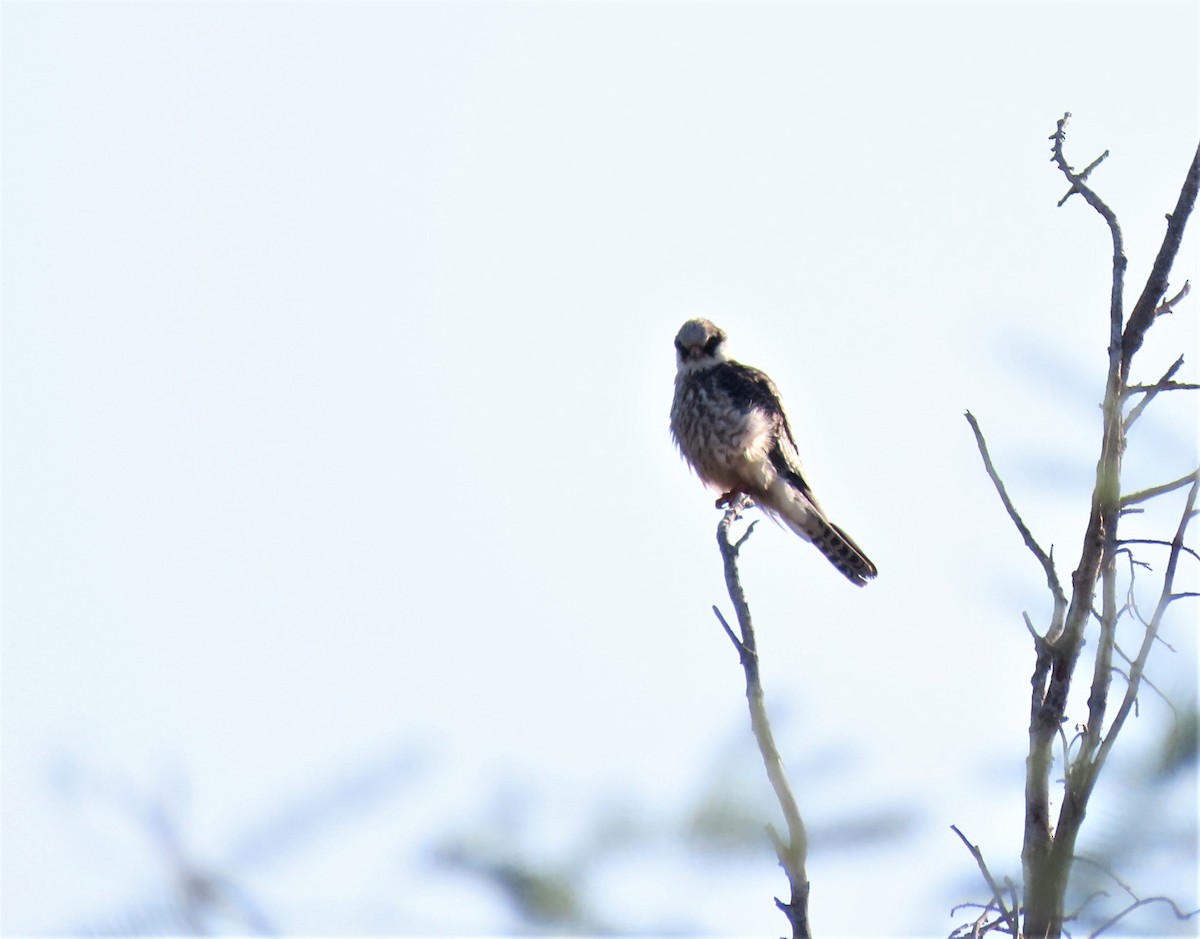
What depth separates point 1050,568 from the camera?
13.0 feet

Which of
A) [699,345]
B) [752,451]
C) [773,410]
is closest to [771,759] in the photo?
[752,451]

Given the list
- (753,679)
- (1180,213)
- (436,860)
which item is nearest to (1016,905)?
(753,679)

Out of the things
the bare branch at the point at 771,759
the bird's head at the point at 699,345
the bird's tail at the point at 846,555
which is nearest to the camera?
the bare branch at the point at 771,759

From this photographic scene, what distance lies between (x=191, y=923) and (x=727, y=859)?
0.59 metres

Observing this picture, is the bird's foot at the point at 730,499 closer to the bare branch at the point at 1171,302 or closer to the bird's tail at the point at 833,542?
the bird's tail at the point at 833,542

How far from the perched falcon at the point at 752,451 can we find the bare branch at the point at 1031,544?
4145mm

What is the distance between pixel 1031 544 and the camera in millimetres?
4023

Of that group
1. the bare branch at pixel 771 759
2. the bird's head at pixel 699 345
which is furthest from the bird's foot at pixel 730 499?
the bare branch at pixel 771 759

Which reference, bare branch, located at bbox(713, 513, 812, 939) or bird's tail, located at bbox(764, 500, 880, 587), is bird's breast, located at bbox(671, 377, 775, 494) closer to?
bird's tail, located at bbox(764, 500, 880, 587)

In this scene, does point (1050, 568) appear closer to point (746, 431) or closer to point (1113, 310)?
point (1113, 310)

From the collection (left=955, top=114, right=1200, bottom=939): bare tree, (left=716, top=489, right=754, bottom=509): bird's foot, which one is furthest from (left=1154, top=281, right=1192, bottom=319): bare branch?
(left=716, top=489, right=754, bottom=509): bird's foot

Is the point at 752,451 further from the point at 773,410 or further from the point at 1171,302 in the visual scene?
the point at 1171,302

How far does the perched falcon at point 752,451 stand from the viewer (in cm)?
824

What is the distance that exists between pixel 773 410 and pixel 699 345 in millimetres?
671
